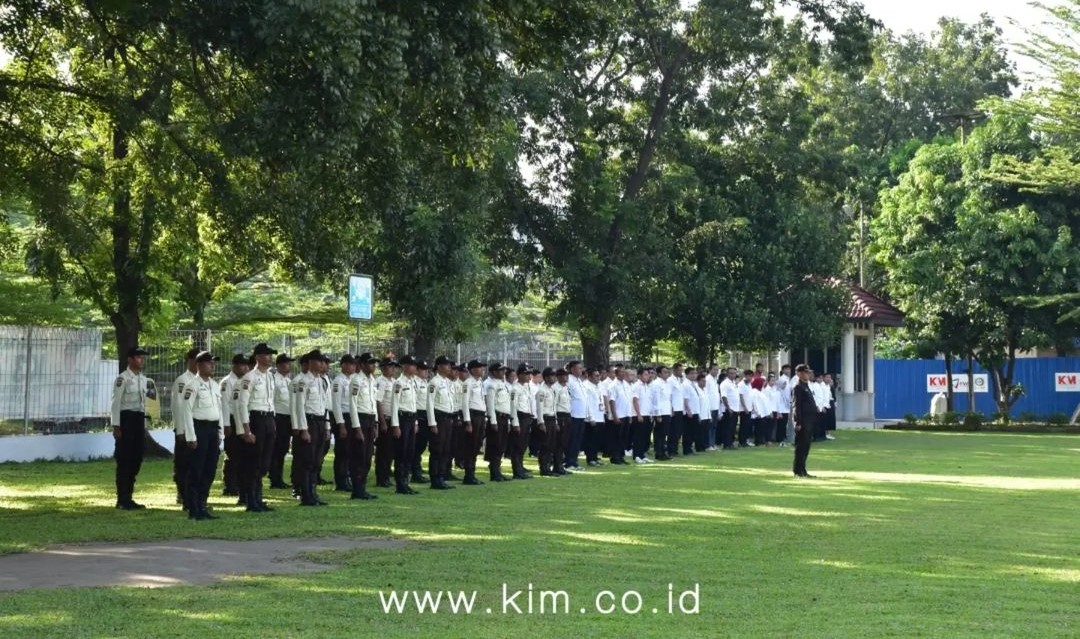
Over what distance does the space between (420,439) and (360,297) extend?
2.31 m

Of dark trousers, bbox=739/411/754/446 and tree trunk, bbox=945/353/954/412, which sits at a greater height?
tree trunk, bbox=945/353/954/412

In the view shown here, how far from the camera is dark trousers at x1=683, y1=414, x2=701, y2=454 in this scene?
104ft

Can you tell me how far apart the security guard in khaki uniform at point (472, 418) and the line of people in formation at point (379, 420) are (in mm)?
21

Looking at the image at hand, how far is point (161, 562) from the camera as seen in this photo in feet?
41.5

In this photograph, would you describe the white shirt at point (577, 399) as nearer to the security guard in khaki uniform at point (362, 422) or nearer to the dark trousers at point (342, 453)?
the dark trousers at point (342, 453)

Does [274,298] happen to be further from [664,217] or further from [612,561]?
[612,561]

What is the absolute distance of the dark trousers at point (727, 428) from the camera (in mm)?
34406

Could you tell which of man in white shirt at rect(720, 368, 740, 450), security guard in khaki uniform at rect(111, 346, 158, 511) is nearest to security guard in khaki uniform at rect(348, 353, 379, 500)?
security guard in khaki uniform at rect(111, 346, 158, 511)

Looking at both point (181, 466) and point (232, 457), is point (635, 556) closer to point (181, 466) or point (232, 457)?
point (181, 466)

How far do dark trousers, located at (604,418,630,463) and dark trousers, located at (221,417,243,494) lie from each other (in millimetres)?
9298

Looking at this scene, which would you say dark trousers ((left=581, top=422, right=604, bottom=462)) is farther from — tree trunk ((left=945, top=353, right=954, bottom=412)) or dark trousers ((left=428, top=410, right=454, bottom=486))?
tree trunk ((left=945, top=353, right=954, bottom=412))

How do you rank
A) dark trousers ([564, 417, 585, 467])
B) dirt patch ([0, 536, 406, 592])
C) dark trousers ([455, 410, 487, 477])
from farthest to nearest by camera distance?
dark trousers ([564, 417, 585, 467]) → dark trousers ([455, 410, 487, 477]) → dirt patch ([0, 536, 406, 592])

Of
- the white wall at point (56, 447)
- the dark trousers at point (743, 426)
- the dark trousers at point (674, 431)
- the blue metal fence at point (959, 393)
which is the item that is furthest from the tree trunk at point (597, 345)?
the blue metal fence at point (959, 393)
